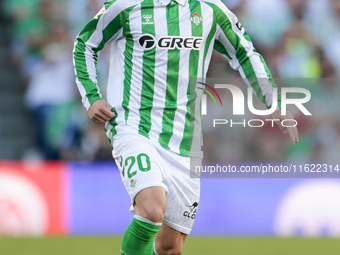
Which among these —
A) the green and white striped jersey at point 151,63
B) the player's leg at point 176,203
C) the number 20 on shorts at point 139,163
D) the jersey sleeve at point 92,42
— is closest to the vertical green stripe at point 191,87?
the green and white striped jersey at point 151,63

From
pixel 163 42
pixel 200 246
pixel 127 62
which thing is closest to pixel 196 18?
pixel 163 42

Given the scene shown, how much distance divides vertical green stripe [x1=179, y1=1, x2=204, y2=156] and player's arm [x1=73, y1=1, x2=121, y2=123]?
0.49 meters

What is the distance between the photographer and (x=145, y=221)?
3.17 m

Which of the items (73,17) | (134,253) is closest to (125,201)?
(73,17)

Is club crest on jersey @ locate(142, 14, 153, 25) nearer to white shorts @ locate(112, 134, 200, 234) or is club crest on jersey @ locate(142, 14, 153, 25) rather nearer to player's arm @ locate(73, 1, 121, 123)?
player's arm @ locate(73, 1, 121, 123)

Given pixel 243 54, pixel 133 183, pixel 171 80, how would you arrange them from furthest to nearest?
1. pixel 243 54
2. pixel 171 80
3. pixel 133 183

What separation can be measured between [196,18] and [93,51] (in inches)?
27.7

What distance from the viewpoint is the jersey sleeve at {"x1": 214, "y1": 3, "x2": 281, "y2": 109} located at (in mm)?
3832

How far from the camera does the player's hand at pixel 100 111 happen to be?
349cm

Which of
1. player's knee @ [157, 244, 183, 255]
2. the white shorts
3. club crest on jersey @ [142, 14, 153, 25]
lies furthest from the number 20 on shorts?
club crest on jersey @ [142, 14, 153, 25]

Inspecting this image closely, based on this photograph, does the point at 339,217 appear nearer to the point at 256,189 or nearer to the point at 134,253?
the point at 256,189

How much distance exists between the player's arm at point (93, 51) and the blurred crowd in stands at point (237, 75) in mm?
3573

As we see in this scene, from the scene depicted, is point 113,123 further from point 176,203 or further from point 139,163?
point 176,203

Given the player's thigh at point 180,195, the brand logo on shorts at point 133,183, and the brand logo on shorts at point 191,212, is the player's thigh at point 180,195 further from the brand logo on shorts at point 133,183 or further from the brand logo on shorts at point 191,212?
the brand logo on shorts at point 133,183
